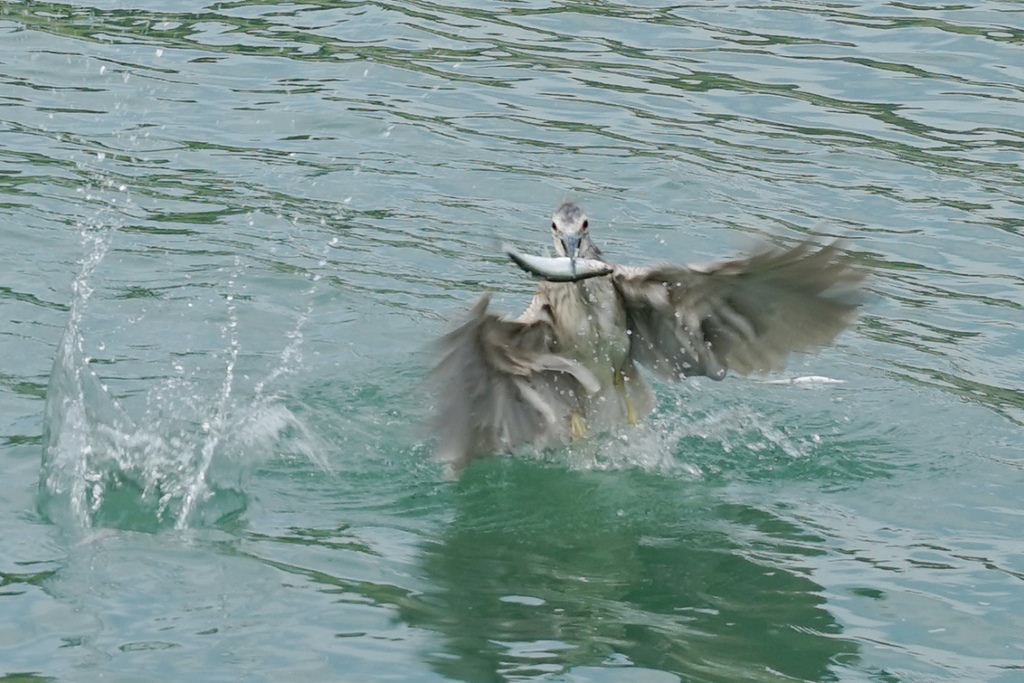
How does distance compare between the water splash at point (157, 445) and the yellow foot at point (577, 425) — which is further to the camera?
the yellow foot at point (577, 425)

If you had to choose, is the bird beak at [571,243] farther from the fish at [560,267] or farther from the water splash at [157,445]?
the water splash at [157,445]

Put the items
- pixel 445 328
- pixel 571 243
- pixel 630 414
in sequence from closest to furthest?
pixel 445 328 → pixel 571 243 → pixel 630 414

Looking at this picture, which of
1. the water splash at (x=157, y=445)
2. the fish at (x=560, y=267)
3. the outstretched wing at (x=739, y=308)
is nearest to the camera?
the fish at (x=560, y=267)

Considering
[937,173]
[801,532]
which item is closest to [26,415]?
[801,532]

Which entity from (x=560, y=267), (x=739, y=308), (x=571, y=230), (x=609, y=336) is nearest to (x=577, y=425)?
(x=609, y=336)

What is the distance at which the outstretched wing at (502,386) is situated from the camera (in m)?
7.58

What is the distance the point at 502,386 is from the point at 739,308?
1.14 m

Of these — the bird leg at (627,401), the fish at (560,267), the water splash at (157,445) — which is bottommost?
the water splash at (157,445)

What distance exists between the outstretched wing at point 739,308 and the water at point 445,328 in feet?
1.61

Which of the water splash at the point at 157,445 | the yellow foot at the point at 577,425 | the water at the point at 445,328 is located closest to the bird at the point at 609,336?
the yellow foot at the point at 577,425

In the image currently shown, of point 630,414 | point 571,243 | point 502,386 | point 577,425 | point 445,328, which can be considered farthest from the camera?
point 630,414

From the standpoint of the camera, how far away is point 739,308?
8.03 meters

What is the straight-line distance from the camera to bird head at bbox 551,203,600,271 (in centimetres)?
777

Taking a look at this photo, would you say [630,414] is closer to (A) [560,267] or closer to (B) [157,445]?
(A) [560,267]
